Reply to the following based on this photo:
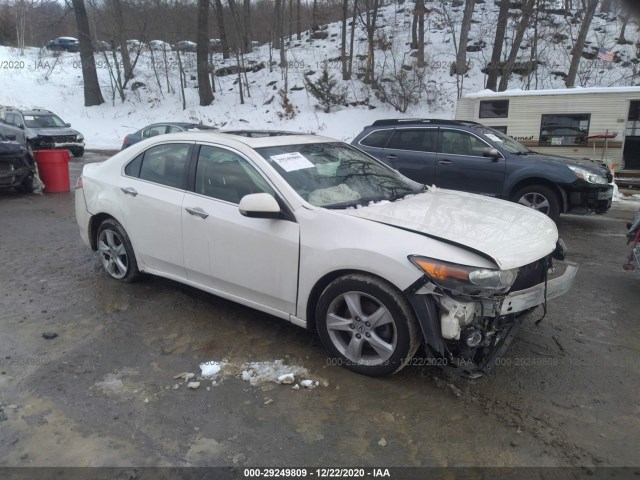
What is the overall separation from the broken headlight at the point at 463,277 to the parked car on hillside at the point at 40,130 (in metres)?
17.3

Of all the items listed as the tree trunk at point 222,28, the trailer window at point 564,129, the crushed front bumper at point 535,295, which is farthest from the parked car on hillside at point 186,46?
the crushed front bumper at point 535,295

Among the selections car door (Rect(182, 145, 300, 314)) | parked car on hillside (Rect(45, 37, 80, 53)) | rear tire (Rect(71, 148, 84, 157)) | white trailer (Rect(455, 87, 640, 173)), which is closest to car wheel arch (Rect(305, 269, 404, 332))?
car door (Rect(182, 145, 300, 314))

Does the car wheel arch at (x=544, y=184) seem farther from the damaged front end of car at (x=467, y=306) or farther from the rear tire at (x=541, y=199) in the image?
the damaged front end of car at (x=467, y=306)

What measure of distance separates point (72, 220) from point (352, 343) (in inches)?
257

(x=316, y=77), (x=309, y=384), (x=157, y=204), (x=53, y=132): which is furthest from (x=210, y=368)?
(x=316, y=77)

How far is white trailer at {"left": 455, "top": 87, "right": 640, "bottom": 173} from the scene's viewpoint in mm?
11734

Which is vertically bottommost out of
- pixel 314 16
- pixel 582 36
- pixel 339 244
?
pixel 339 244

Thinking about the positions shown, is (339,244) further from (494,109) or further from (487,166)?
(494,109)

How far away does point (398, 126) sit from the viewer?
8891 millimetres

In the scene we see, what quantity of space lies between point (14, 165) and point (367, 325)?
9.65 metres

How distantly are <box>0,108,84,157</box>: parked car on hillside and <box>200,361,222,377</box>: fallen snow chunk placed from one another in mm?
16138

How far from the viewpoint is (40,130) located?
17141 millimetres

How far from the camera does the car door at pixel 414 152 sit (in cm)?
852

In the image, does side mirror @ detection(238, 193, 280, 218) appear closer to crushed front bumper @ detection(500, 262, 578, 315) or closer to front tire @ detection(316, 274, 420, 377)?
front tire @ detection(316, 274, 420, 377)
